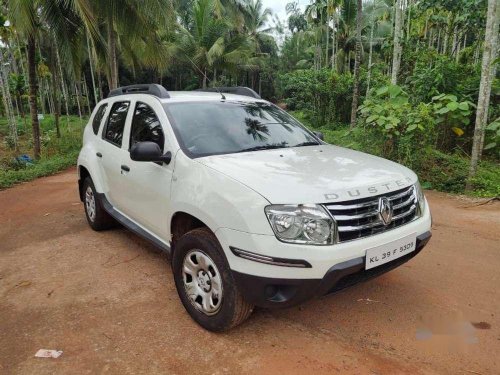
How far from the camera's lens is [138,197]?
3766 mm

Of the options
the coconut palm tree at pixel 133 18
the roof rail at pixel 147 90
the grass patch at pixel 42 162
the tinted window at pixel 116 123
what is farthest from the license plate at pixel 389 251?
the coconut palm tree at pixel 133 18

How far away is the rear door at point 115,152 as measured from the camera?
4.14 metres

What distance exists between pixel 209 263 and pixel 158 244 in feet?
3.08

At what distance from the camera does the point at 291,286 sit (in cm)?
247

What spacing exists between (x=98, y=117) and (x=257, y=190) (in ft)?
Result: 10.9

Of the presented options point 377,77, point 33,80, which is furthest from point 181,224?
point 377,77

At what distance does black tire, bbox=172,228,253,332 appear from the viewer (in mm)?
2643

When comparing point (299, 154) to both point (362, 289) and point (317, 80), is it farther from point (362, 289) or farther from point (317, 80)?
point (317, 80)

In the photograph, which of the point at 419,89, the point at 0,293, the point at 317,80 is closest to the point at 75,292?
the point at 0,293

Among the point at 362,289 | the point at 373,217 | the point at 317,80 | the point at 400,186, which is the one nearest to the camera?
the point at 373,217

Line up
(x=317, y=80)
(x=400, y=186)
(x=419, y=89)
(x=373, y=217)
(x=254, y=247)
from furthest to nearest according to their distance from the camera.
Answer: (x=317, y=80)
(x=419, y=89)
(x=400, y=186)
(x=373, y=217)
(x=254, y=247)

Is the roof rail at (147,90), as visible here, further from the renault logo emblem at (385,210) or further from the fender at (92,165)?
the renault logo emblem at (385,210)

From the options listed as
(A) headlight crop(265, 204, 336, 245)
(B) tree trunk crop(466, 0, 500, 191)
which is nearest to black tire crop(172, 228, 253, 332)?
(A) headlight crop(265, 204, 336, 245)

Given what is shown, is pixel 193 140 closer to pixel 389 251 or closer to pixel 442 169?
pixel 389 251
